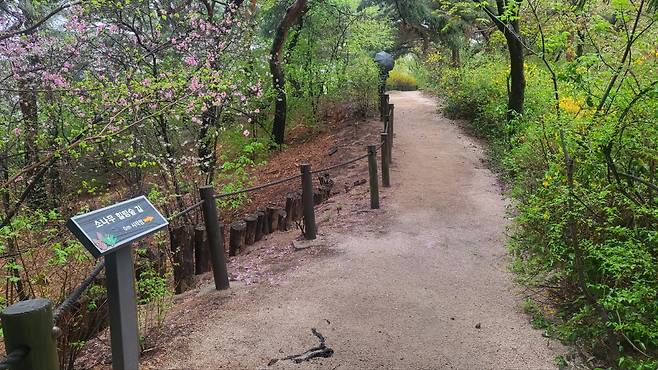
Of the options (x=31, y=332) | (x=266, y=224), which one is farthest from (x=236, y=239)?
(x=31, y=332)

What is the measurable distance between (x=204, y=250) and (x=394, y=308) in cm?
268

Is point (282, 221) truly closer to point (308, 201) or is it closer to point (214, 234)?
point (308, 201)

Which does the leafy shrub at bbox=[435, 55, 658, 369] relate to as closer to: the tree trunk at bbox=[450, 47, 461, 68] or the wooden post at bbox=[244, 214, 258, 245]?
the wooden post at bbox=[244, 214, 258, 245]

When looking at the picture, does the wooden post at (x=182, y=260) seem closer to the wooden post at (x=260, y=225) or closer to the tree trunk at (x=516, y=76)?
the wooden post at (x=260, y=225)

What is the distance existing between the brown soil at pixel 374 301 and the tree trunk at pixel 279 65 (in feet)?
21.2

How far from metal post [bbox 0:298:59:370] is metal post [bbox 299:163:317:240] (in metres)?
4.11

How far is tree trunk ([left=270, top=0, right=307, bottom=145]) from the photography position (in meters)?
12.4

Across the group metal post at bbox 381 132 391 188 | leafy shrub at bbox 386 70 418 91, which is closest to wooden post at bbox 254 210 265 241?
metal post at bbox 381 132 391 188

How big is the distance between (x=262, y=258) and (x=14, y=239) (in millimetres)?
2547

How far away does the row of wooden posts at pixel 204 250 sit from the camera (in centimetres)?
185

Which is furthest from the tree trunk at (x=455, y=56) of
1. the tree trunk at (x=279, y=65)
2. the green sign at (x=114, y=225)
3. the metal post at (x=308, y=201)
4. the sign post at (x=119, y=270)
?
the sign post at (x=119, y=270)

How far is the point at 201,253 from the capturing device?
599 cm

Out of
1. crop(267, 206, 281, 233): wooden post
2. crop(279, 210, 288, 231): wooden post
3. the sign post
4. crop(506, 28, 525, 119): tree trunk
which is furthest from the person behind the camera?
crop(506, 28, 525, 119): tree trunk

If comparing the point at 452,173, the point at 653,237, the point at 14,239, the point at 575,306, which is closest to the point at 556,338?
the point at 575,306
